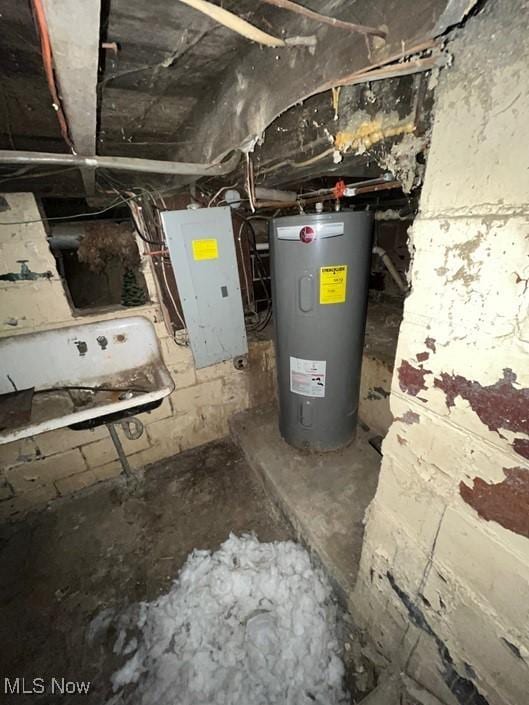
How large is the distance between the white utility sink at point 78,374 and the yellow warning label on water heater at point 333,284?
43.6 inches

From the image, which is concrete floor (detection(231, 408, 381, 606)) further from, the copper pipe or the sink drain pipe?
the copper pipe

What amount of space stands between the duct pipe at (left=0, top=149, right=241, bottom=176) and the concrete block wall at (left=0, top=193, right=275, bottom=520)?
65 centimetres

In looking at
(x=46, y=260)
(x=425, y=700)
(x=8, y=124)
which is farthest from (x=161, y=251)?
(x=425, y=700)

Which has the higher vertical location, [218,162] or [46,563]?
[218,162]

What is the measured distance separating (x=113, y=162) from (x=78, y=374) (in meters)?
1.40

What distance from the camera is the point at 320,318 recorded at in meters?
1.56

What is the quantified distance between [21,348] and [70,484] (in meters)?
1.02

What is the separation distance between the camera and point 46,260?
5.49 ft

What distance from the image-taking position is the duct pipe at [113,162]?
953 millimetres

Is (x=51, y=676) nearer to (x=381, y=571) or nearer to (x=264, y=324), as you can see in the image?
(x=381, y=571)

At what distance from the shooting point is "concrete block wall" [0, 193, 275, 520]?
1.62m

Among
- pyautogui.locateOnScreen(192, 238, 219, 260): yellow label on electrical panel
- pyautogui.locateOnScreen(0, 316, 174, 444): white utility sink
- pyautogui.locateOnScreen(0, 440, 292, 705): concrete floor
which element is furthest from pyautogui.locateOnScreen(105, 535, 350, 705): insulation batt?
pyautogui.locateOnScreen(192, 238, 219, 260): yellow label on electrical panel

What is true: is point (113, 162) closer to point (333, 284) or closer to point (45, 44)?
point (45, 44)

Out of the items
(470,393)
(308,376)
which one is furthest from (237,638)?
(470,393)
